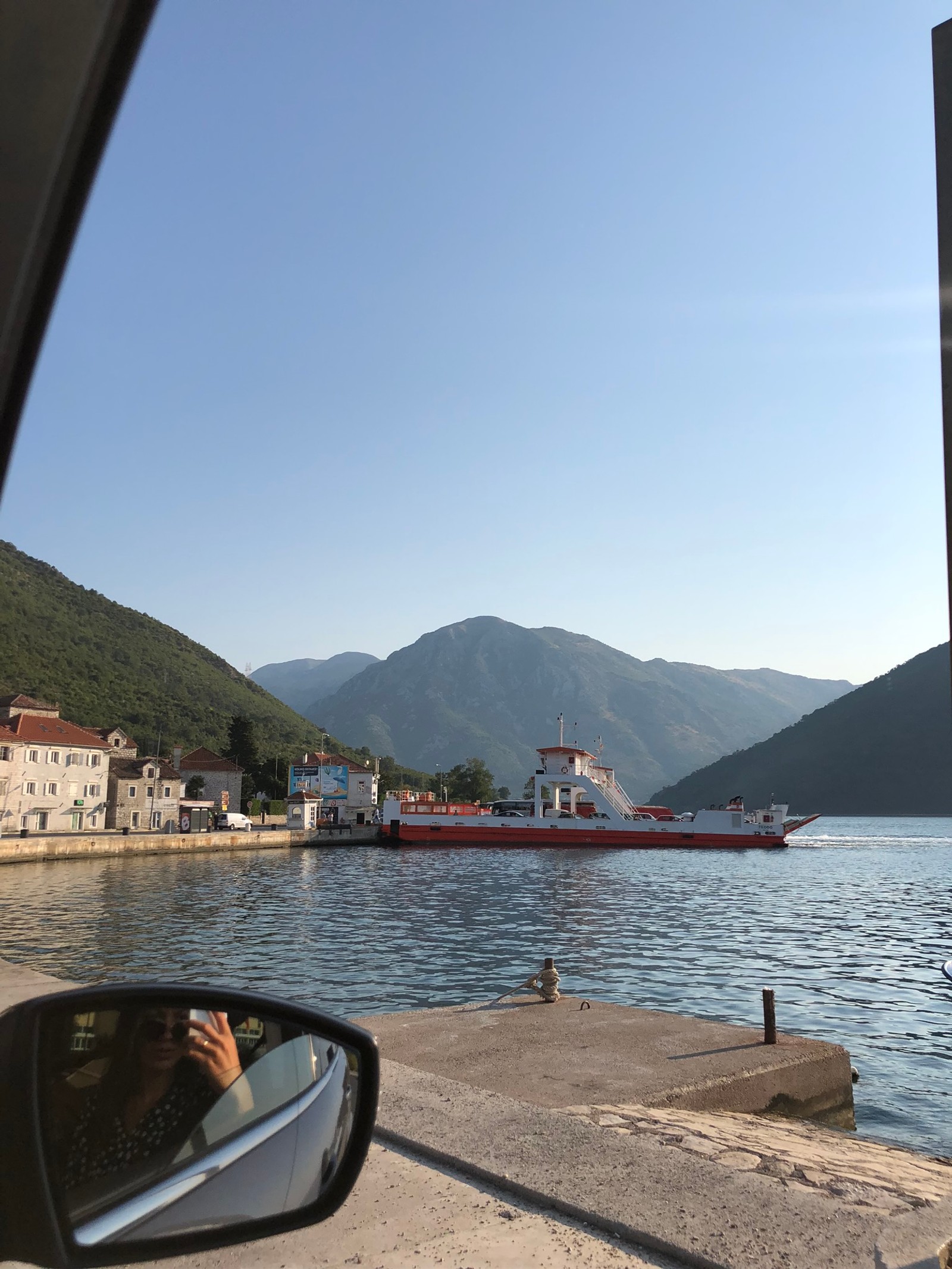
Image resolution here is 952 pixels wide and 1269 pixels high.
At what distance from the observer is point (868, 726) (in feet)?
508

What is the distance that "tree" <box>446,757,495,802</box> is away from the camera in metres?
109

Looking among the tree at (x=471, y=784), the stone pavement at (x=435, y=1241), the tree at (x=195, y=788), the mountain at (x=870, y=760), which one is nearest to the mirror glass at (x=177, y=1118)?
the stone pavement at (x=435, y=1241)

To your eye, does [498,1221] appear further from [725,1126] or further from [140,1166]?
[725,1126]

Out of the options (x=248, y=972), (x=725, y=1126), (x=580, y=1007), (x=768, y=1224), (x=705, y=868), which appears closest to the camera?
(x=768, y=1224)

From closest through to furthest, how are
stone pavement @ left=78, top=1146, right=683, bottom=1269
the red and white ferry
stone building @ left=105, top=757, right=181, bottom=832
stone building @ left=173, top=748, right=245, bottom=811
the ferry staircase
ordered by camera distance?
1. stone pavement @ left=78, top=1146, right=683, bottom=1269
2. the red and white ferry
3. stone building @ left=105, top=757, right=181, bottom=832
4. the ferry staircase
5. stone building @ left=173, top=748, right=245, bottom=811

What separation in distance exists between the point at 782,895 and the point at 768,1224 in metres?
33.2

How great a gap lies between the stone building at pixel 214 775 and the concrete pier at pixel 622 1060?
232 ft

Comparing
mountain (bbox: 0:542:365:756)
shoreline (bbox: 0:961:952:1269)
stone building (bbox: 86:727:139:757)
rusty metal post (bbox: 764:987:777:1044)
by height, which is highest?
mountain (bbox: 0:542:365:756)

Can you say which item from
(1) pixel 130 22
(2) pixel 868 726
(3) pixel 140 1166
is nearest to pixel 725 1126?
(3) pixel 140 1166

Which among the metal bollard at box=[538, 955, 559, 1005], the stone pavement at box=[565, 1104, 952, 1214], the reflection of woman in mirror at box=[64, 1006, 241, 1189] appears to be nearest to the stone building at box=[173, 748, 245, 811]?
the metal bollard at box=[538, 955, 559, 1005]

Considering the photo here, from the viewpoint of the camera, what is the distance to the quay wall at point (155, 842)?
43781 mm

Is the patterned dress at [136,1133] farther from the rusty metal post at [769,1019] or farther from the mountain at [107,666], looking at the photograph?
the mountain at [107,666]

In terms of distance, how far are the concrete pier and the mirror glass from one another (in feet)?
15.8

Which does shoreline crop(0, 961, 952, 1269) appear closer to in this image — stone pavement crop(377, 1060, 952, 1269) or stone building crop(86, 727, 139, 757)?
stone pavement crop(377, 1060, 952, 1269)
